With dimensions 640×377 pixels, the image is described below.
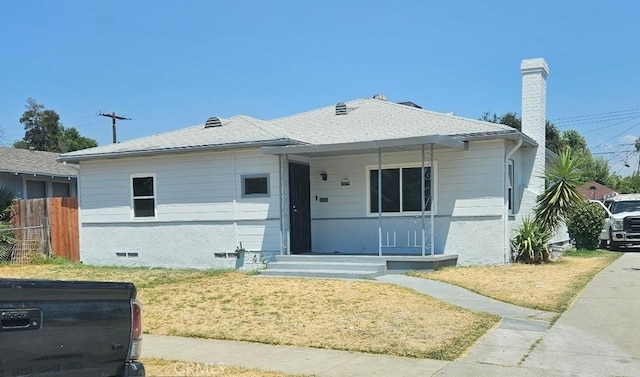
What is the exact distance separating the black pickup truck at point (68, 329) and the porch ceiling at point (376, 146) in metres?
9.49

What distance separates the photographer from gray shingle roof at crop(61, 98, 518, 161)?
1470 centimetres

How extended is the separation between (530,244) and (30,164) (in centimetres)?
2070

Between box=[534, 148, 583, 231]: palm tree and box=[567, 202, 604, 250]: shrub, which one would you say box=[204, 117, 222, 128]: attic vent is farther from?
box=[567, 202, 604, 250]: shrub

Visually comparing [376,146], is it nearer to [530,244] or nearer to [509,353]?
[530,244]

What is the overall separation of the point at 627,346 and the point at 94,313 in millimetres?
6484

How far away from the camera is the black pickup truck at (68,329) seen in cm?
317

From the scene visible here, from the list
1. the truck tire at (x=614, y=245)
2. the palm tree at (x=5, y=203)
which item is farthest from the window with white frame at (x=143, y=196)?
the truck tire at (x=614, y=245)

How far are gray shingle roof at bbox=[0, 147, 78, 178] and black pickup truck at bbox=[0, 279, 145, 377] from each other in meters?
20.7

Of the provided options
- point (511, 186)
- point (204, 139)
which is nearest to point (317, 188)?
point (204, 139)

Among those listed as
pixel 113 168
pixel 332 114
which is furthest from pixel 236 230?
pixel 332 114

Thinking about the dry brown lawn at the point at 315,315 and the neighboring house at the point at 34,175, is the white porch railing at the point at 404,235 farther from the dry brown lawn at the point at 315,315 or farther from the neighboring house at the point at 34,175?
the neighboring house at the point at 34,175

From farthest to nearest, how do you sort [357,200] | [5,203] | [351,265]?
[5,203], [357,200], [351,265]

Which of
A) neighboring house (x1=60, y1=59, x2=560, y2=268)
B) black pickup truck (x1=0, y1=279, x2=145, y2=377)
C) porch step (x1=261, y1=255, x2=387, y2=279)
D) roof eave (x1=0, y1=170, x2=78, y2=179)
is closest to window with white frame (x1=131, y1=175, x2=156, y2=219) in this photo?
neighboring house (x1=60, y1=59, x2=560, y2=268)

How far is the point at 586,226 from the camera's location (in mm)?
19812
